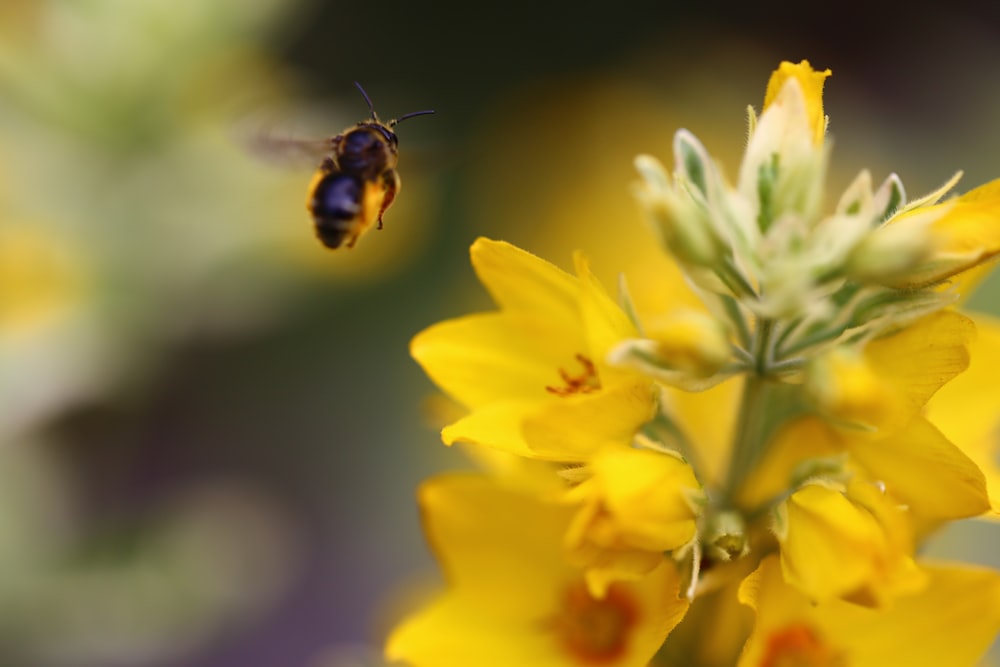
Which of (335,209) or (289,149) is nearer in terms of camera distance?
(335,209)

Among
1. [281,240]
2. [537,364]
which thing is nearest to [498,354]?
[537,364]

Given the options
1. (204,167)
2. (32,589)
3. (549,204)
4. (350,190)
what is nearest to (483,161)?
(549,204)

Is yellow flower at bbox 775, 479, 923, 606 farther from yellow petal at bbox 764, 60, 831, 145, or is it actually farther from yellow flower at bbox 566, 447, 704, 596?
yellow petal at bbox 764, 60, 831, 145

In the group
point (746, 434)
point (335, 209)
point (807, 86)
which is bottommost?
point (746, 434)

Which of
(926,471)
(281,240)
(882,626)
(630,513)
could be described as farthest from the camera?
(281,240)

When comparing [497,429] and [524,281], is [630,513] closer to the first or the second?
[497,429]

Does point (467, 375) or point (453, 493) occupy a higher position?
point (467, 375)

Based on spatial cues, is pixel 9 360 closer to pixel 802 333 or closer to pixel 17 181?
pixel 17 181

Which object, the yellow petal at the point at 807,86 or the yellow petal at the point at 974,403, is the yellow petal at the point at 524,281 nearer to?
the yellow petal at the point at 807,86
